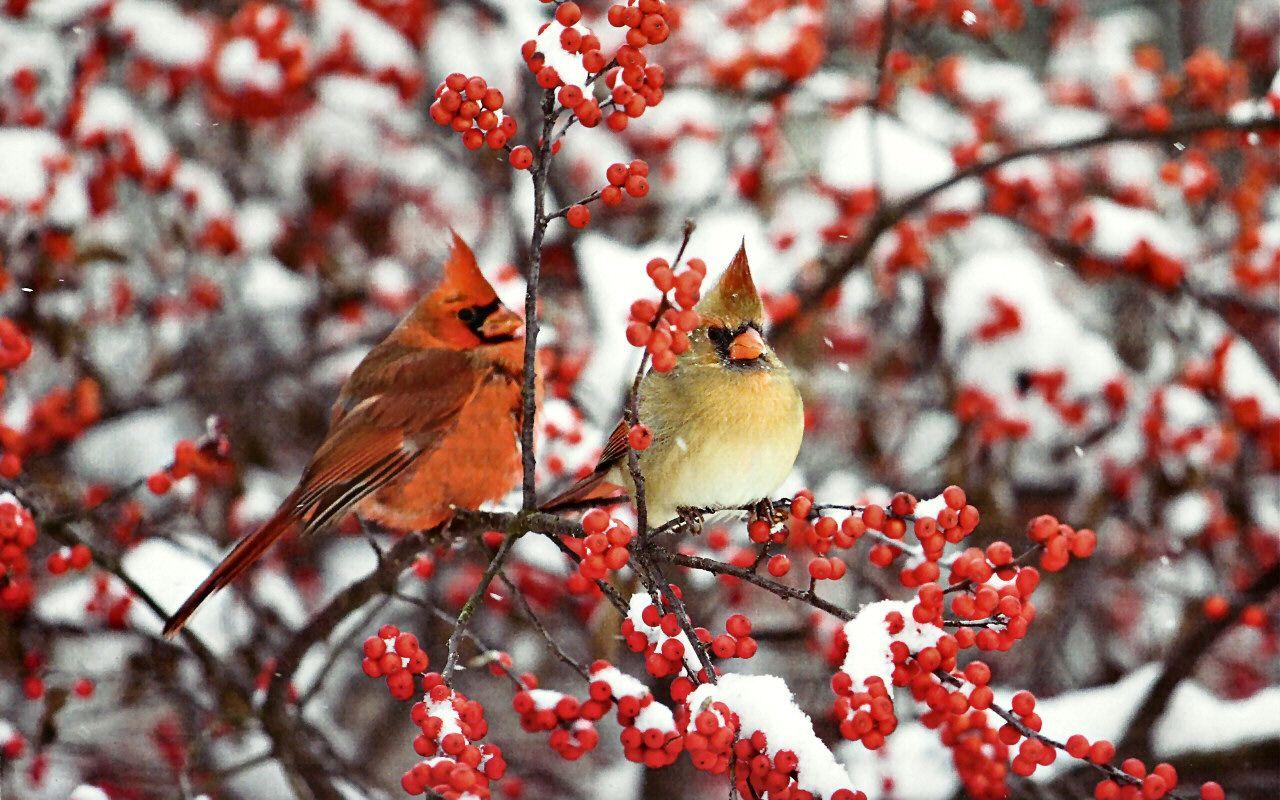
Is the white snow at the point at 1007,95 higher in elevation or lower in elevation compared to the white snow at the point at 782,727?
higher

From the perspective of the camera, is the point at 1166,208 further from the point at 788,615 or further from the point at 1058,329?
the point at 788,615

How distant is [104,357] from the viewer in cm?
462

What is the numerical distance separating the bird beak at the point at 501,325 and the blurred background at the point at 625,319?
26 centimetres

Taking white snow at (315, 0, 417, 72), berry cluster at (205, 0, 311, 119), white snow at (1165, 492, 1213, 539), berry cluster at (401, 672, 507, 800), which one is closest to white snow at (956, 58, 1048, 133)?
white snow at (1165, 492, 1213, 539)

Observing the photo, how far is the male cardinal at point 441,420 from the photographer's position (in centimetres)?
310

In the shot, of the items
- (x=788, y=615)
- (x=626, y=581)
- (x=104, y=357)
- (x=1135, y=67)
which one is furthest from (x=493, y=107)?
(x=1135, y=67)

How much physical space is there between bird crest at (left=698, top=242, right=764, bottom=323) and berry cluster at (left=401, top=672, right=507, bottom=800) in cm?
100

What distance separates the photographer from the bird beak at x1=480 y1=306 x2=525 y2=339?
10.6 feet

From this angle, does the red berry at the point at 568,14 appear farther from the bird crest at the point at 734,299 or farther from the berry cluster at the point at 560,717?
the berry cluster at the point at 560,717

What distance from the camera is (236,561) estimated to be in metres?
2.59

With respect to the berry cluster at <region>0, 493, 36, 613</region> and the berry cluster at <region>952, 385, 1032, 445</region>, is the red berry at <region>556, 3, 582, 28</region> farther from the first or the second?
the berry cluster at <region>952, 385, 1032, 445</region>

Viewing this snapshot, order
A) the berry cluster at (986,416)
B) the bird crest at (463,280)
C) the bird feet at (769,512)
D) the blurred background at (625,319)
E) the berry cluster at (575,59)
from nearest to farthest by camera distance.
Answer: the berry cluster at (575,59), the bird feet at (769,512), the bird crest at (463,280), the blurred background at (625,319), the berry cluster at (986,416)

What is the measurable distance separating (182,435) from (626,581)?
1.85m

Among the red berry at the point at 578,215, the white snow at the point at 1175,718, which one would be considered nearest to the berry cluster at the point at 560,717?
the red berry at the point at 578,215
